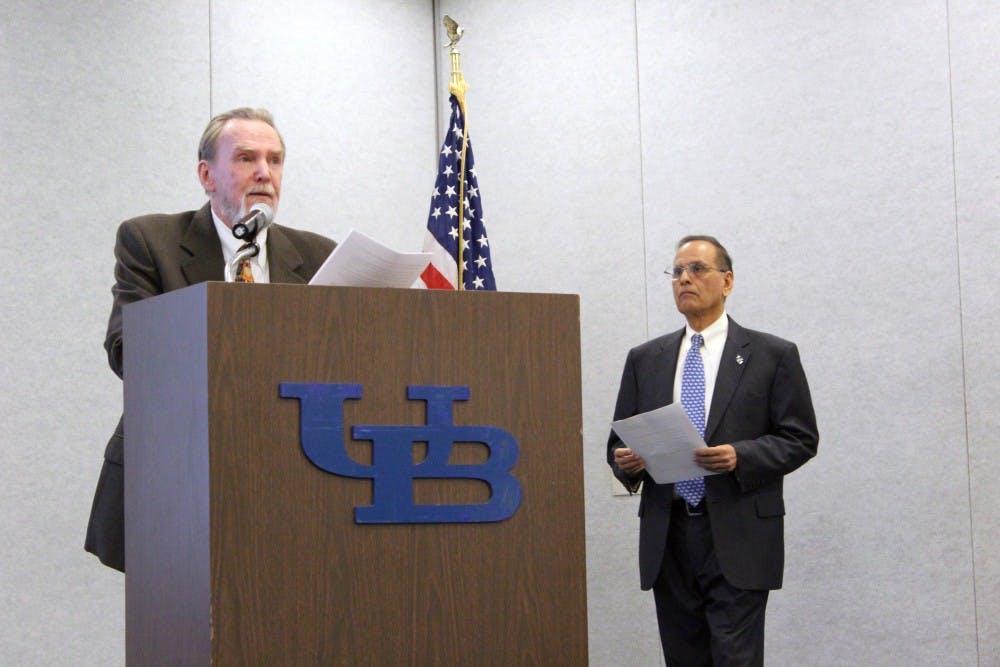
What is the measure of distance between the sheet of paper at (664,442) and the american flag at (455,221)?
865 millimetres

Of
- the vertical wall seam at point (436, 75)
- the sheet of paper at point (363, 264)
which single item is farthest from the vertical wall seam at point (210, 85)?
the sheet of paper at point (363, 264)

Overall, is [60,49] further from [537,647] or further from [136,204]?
[537,647]

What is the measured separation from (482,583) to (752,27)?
149 inches

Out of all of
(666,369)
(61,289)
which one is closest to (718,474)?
(666,369)

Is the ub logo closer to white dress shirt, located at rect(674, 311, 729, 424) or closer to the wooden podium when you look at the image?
the wooden podium

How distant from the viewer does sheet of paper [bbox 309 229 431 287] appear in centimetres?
211

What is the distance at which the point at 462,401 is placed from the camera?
2088 mm

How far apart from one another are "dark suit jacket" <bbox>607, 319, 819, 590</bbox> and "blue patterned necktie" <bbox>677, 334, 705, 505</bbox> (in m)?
0.05

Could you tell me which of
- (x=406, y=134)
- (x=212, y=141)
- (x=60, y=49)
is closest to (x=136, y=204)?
(x=60, y=49)

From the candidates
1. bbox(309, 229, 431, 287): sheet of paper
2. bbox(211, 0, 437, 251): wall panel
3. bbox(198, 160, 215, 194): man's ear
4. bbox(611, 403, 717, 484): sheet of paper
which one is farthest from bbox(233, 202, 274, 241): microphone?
bbox(211, 0, 437, 251): wall panel

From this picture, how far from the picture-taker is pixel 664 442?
3.65 meters

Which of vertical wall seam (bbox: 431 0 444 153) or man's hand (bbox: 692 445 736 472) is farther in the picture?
vertical wall seam (bbox: 431 0 444 153)

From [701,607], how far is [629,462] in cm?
52

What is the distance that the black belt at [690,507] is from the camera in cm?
381
